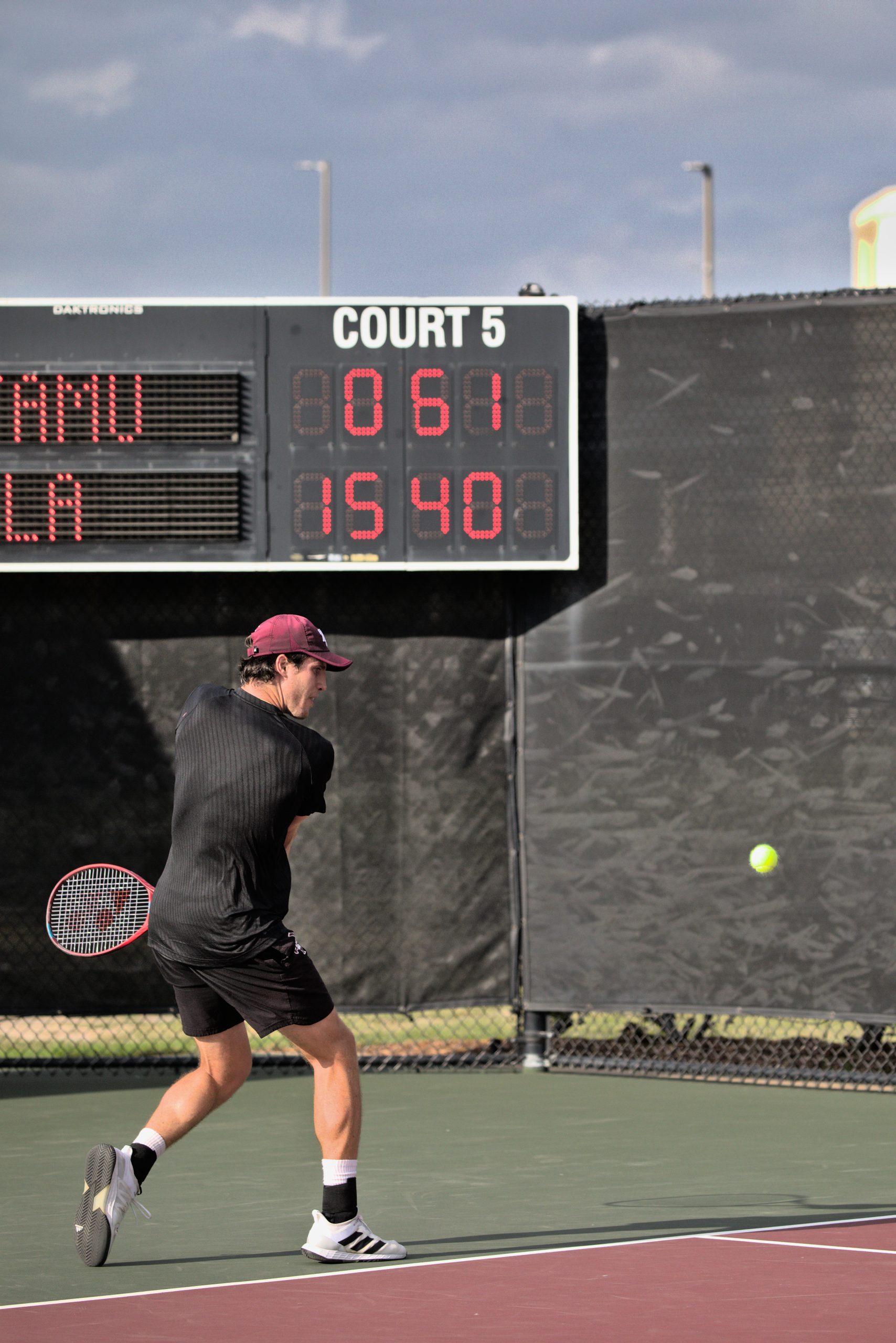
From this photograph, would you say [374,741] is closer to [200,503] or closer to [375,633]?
[375,633]

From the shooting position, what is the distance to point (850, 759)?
8.70m

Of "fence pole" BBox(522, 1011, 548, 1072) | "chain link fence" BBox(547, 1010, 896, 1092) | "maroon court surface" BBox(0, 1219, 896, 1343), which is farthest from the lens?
"fence pole" BBox(522, 1011, 548, 1072)

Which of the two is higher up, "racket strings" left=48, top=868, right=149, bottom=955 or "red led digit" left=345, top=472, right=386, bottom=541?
"red led digit" left=345, top=472, right=386, bottom=541

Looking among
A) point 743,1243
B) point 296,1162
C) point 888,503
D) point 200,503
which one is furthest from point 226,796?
point 888,503

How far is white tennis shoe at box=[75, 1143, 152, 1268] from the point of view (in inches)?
198

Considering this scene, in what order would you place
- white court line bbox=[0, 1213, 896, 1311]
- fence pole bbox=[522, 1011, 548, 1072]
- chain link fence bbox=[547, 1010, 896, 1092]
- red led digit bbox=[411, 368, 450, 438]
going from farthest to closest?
fence pole bbox=[522, 1011, 548, 1072] → red led digit bbox=[411, 368, 450, 438] → chain link fence bbox=[547, 1010, 896, 1092] → white court line bbox=[0, 1213, 896, 1311]

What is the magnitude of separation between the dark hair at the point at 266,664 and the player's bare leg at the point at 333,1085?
0.94 meters

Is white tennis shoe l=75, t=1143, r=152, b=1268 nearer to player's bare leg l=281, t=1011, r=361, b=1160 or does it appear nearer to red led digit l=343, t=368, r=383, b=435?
player's bare leg l=281, t=1011, r=361, b=1160

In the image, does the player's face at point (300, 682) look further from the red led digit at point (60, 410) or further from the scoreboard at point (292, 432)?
the red led digit at point (60, 410)

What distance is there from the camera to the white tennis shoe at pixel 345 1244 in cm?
512

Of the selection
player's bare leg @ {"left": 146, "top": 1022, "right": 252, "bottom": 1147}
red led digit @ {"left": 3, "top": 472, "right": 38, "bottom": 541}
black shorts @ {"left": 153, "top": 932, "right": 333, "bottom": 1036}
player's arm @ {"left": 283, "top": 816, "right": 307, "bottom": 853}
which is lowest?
player's bare leg @ {"left": 146, "top": 1022, "right": 252, "bottom": 1147}

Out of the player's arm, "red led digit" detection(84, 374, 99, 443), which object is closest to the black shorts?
the player's arm

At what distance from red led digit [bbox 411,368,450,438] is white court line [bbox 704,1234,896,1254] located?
14.5ft

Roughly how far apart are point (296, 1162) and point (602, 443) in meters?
3.81
